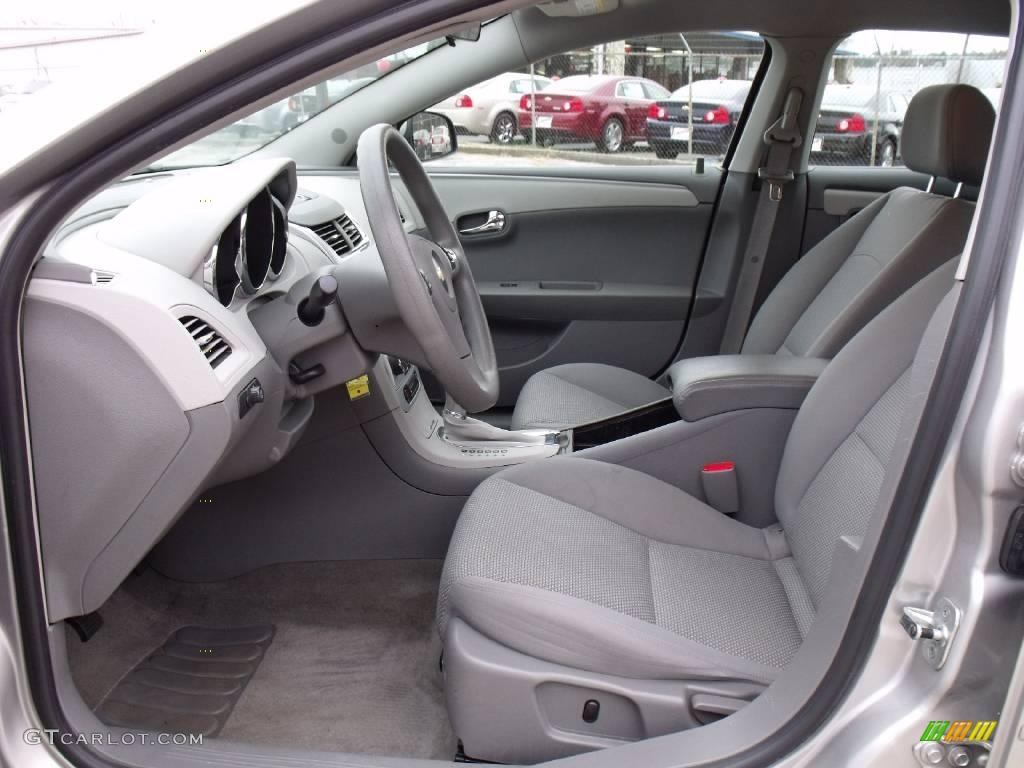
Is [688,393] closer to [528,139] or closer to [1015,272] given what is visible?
[1015,272]

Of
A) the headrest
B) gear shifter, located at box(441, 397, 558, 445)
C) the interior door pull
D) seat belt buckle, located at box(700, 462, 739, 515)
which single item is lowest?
gear shifter, located at box(441, 397, 558, 445)

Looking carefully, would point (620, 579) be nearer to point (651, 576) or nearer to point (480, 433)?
point (651, 576)

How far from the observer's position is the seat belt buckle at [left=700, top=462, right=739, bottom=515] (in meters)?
1.93

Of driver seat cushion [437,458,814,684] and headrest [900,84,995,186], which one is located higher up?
headrest [900,84,995,186]

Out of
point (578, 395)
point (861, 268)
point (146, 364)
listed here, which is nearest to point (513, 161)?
point (578, 395)

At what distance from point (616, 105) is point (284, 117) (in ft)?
3.54

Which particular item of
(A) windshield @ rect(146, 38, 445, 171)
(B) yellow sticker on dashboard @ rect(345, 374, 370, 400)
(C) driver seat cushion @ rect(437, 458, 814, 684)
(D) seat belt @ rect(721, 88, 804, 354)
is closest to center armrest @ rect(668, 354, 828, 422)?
(C) driver seat cushion @ rect(437, 458, 814, 684)

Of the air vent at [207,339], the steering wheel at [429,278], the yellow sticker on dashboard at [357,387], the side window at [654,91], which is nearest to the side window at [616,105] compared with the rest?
the side window at [654,91]

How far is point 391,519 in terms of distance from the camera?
2273mm

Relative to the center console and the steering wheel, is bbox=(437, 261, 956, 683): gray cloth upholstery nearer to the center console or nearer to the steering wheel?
the steering wheel

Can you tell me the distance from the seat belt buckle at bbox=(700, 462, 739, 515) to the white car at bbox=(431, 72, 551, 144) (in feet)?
4.99

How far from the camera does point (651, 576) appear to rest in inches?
62.0

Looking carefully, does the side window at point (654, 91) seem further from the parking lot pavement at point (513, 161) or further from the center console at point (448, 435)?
the center console at point (448, 435)

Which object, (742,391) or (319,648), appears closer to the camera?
(742,391)
